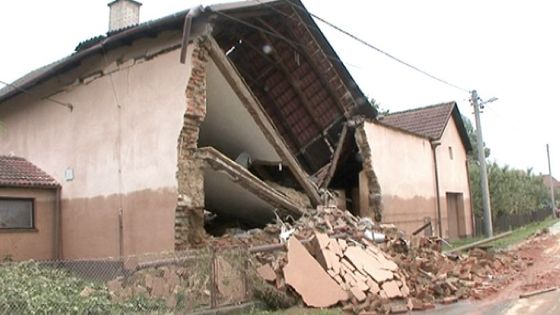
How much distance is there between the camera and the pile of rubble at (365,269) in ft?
30.2

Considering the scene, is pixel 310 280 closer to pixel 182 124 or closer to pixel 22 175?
pixel 182 124

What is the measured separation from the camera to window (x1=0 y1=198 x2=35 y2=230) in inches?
542

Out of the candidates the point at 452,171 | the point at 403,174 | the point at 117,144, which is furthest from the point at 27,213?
the point at 452,171

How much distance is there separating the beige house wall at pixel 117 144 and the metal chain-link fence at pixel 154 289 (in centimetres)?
276

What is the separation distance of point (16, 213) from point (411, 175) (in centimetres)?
1359

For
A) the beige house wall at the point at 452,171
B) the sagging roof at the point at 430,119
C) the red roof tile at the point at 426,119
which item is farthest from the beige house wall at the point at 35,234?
the beige house wall at the point at 452,171

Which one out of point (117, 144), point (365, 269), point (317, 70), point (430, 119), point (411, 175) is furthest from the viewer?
point (430, 119)

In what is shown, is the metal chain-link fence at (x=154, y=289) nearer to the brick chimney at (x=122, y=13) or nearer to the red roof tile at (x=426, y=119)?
the brick chimney at (x=122, y=13)

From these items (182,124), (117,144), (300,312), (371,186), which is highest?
(182,124)

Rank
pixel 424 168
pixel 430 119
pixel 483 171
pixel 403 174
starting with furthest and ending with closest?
pixel 430 119, pixel 483 171, pixel 424 168, pixel 403 174

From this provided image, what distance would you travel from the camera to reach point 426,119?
25.4m

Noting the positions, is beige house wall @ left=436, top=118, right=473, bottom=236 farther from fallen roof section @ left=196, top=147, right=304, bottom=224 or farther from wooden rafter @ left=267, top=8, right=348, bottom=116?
fallen roof section @ left=196, top=147, right=304, bottom=224

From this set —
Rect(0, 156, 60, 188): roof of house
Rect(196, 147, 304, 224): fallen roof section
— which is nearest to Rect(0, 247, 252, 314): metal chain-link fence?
Rect(196, 147, 304, 224): fallen roof section

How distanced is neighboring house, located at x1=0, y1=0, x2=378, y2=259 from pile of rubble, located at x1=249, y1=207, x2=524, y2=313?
241 centimetres
